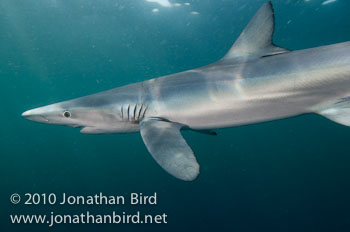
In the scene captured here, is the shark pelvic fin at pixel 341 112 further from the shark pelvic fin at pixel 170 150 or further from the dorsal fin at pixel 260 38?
the shark pelvic fin at pixel 170 150

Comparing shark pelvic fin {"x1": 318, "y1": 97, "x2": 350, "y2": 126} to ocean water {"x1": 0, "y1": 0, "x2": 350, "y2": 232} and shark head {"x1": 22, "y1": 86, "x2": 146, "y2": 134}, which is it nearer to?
shark head {"x1": 22, "y1": 86, "x2": 146, "y2": 134}

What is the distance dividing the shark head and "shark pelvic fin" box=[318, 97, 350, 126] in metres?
2.46

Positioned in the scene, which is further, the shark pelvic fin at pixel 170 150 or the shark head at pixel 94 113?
the shark head at pixel 94 113

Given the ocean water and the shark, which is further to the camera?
the ocean water

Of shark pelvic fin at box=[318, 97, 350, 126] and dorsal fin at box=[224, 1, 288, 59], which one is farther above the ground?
dorsal fin at box=[224, 1, 288, 59]

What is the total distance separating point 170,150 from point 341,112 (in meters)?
2.18

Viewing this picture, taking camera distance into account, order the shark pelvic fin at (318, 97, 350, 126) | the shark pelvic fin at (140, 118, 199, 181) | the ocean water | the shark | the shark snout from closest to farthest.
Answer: the shark pelvic fin at (140, 118, 199, 181) → the shark → the shark pelvic fin at (318, 97, 350, 126) → the shark snout → the ocean water

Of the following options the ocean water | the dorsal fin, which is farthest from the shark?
the ocean water

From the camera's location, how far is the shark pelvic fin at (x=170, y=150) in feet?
6.78

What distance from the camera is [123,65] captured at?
116 ft

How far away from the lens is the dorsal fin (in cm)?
308

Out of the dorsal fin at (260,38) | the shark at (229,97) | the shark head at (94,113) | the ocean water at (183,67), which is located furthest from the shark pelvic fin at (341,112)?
the ocean water at (183,67)

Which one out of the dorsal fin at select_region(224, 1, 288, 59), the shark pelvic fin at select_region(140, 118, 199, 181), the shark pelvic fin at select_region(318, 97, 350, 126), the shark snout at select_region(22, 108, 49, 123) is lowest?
the shark pelvic fin at select_region(140, 118, 199, 181)

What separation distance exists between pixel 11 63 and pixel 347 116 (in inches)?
1468
